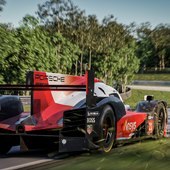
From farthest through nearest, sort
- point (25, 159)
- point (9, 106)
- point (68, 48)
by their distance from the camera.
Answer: point (68, 48) < point (9, 106) < point (25, 159)

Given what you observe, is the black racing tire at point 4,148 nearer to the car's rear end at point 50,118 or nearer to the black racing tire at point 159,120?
the car's rear end at point 50,118

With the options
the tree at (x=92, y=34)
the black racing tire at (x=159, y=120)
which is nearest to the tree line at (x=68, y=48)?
the tree at (x=92, y=34)

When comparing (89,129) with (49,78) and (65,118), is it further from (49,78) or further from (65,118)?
(49,78)

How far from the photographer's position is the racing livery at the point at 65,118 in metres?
4.60

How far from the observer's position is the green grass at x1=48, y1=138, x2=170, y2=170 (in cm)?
439

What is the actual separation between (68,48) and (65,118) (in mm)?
37839

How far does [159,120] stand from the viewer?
24.8 feet

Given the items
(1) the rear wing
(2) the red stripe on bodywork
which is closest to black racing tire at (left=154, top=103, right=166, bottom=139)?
(2) the red stripe on bodywork

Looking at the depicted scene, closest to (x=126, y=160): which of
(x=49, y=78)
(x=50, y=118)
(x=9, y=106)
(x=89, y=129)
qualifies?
(x=89, y=129)

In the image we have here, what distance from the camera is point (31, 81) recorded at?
5574 mm

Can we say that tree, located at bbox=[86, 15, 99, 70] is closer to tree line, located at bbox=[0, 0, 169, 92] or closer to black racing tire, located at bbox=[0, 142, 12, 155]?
tree line, located at bbox=[0, 0, 169, 92]

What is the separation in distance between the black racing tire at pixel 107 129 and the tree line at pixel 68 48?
28.0m

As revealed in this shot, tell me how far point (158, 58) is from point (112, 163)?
287 ft

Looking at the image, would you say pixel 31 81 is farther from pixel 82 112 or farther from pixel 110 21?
pixel 110 21
